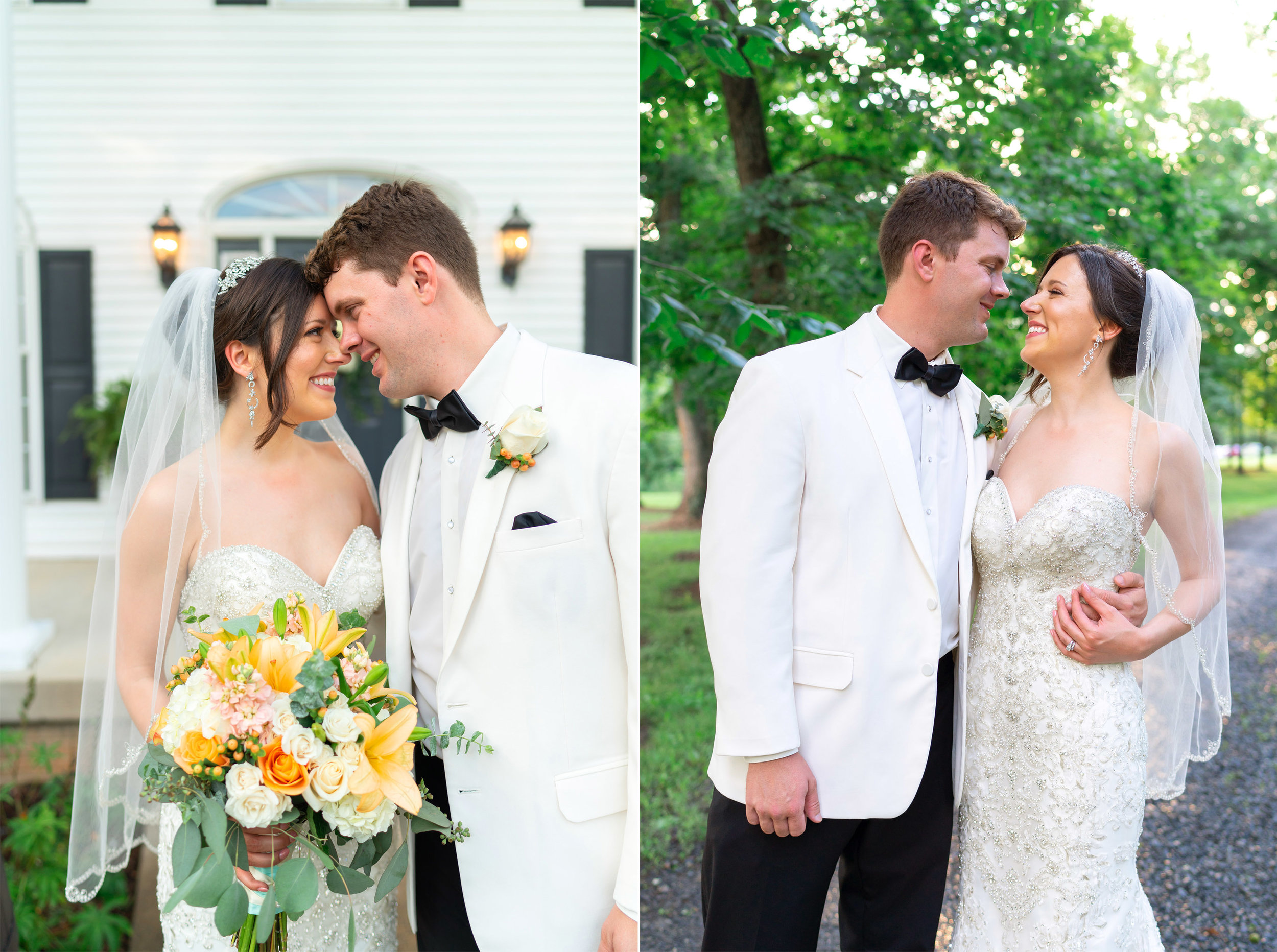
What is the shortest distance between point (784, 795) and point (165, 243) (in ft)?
22.5

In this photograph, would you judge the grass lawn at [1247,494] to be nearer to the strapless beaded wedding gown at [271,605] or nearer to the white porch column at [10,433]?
the strapless beaded wedding gown at [271,605]

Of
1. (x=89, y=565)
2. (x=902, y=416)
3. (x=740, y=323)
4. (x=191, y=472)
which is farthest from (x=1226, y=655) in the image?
(x=89, y=565)

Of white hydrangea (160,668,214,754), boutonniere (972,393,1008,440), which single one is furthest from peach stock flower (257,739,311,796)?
boutonniere (972,393,1008,440)

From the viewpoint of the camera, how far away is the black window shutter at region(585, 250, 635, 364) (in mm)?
7422

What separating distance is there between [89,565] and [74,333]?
187 centimetres

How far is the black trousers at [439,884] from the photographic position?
7.27 ft

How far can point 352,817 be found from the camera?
1697 mm

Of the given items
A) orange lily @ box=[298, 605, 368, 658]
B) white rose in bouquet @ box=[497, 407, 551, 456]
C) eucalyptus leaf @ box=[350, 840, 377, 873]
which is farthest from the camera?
white rose in bouquet @ box=[497, 407, 551, 456]

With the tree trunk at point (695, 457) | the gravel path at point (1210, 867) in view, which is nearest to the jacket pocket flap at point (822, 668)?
the gravel path at point (1210, 867)

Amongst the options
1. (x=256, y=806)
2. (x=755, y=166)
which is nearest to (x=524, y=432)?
(x=256, y=806)

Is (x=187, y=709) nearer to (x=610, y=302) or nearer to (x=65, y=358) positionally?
(x=610, y=302)

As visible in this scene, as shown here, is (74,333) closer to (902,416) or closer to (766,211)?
(766,211)

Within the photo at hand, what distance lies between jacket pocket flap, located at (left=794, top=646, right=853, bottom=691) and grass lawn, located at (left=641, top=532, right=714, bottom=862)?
2.57m

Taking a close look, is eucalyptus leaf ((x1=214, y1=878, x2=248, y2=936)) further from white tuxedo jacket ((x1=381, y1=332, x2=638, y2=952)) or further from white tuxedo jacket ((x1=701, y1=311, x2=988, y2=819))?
white tuxedo jacket ((x1=701, y1=311, x2=988, y2=819))
